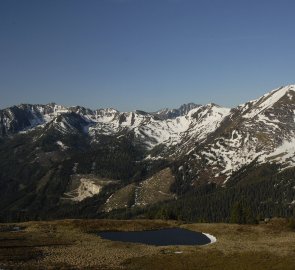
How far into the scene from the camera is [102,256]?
97000 millimetres

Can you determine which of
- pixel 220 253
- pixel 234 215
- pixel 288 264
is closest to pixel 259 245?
pixel 220 253

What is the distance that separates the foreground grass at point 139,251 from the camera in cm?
8856

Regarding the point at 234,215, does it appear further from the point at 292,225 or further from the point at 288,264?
the point at 288,264

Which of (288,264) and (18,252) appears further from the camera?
(18,252)

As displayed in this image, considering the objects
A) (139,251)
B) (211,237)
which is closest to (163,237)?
(211,237)

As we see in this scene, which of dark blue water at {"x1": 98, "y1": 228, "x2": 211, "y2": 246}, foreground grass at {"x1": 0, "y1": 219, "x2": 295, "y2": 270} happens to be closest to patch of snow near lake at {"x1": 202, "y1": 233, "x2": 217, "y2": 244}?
dark blue water at {"x1": 98, "y1": 228, "x2": 211, "y2": 246}

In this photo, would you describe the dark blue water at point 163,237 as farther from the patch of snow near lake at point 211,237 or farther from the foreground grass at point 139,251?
the foreground grass at point 139,251

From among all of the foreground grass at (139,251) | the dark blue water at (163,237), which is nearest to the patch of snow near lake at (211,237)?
the dark blue water at (163,237)

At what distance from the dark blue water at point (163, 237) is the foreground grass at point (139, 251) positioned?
17.7 feet

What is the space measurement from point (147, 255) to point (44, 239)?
36.3 m

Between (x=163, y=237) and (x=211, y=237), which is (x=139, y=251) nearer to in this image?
(x=163, y=237)

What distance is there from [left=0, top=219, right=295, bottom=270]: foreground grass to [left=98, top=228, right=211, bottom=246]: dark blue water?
212 inches

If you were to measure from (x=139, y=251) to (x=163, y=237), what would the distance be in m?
32.5

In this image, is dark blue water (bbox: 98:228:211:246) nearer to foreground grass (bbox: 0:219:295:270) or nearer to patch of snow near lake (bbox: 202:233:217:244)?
patch of snow near lake (bbox: 202:233:217:244)
